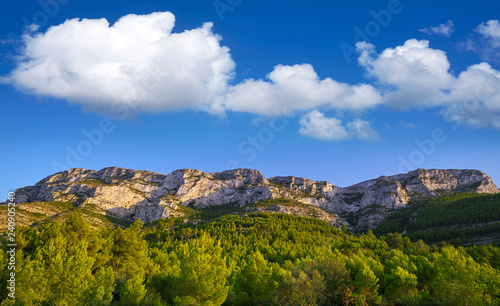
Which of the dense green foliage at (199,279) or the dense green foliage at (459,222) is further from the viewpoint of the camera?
the dense green foliage at (459,222)

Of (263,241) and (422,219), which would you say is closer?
(263,241)

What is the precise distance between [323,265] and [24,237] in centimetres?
5538

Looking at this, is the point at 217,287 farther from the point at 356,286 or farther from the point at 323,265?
the point at 356,286

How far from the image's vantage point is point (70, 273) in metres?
35.5

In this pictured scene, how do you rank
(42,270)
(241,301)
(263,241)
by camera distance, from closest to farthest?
(42,270), (241,301), (263,241)

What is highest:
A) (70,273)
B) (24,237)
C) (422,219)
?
(24,237)

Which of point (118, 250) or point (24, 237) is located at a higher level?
point (24, 237)

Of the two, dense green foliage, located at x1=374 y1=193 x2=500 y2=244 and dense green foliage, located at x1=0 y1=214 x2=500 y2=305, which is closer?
dense green foliage, located at x1=0 y1=214 x2=500 y2=305

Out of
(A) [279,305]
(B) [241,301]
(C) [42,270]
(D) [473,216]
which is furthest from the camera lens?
(D) [473,216]

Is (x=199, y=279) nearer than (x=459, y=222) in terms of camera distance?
Yes

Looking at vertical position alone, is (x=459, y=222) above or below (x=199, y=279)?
below

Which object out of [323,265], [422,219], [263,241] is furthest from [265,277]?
[422,219]

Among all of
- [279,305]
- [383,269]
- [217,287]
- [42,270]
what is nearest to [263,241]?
[383,269]

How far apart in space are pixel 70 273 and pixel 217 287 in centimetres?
2026
